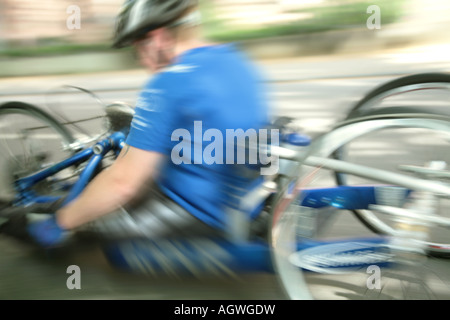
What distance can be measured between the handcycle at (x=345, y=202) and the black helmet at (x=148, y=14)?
1.91 feet

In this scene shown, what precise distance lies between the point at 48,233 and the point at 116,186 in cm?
44

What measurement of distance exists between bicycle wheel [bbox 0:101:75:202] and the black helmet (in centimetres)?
107

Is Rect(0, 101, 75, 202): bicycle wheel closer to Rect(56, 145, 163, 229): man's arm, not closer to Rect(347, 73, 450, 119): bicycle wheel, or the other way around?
Rect(56, 145, 163, 229): man's arm

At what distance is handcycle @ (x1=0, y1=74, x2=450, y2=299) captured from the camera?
1744 mm

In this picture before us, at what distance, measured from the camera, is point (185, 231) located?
1.90 metres

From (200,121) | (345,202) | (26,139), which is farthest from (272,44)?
(200,121)

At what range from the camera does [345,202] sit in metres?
1.92

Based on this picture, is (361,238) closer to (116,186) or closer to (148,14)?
(116,186)
